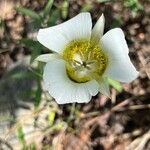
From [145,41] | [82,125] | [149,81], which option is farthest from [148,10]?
[82,125]

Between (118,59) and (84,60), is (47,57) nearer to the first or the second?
(84,60)

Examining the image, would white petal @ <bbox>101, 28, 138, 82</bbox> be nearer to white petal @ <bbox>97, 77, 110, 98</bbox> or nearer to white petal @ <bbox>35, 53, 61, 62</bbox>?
white petal @ <bbox>97, 77, 110, 98</bbox>

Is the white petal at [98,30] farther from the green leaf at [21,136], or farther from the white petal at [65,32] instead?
the green leaf at [21,136]

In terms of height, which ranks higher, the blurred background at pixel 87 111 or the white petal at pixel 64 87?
the white petal at pixel 64 87

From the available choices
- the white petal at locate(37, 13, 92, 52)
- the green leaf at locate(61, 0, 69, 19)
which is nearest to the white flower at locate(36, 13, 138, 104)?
the white petal at locate(37, 13, 92, 52)

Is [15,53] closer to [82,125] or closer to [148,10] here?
[82,125]

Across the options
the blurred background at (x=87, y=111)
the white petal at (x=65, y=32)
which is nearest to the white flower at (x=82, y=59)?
the white petal at (x=65, y=32)
